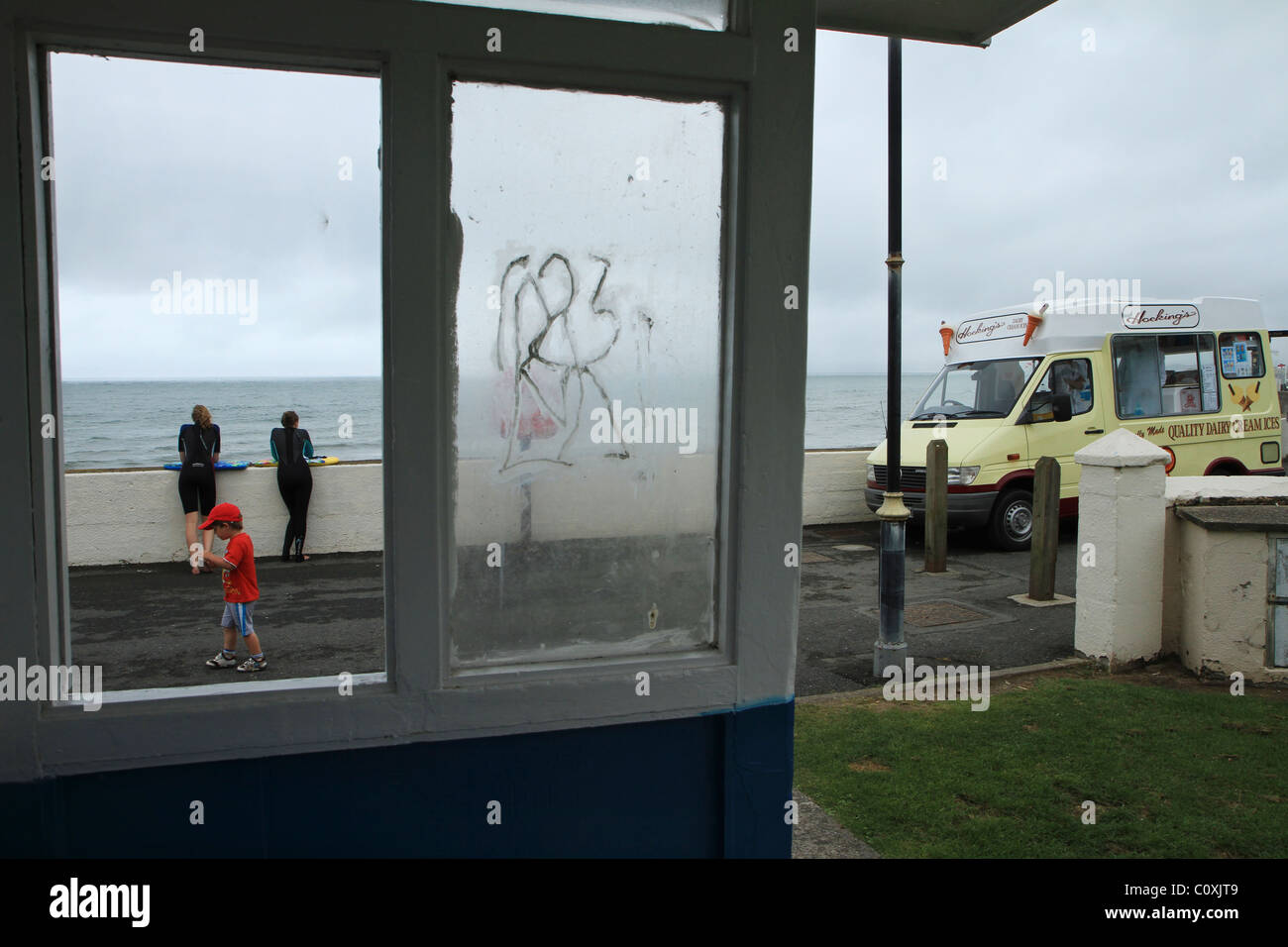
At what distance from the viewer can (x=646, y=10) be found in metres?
2.55

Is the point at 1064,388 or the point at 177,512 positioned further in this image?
the point at 1064,388

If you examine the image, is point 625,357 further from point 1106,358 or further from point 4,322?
point 1106,358

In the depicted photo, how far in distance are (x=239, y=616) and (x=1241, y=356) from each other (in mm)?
13500

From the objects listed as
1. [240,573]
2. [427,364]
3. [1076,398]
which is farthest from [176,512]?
[1076,398]

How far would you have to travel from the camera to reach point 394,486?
94.7 inches

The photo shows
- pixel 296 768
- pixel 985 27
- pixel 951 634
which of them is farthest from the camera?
pixel 951 634

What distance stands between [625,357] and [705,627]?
842 mm

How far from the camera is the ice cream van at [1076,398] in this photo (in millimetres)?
11500

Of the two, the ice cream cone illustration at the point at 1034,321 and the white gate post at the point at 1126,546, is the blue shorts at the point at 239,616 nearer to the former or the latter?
the white gate post at the point at 1126,546

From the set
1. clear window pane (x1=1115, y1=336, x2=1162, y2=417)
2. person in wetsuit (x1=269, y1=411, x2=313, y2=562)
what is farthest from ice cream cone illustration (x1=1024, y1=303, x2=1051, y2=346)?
person in wetsuit (x1=269, y1=411, x2=313, y2=562)

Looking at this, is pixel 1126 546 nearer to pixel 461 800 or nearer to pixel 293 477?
pixel 461 800

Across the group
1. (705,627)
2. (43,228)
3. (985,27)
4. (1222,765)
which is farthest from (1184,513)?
(43,228)

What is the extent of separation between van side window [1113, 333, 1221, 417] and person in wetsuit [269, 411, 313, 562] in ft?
33.7

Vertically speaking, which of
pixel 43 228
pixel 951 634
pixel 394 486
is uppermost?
pixel 43 228
